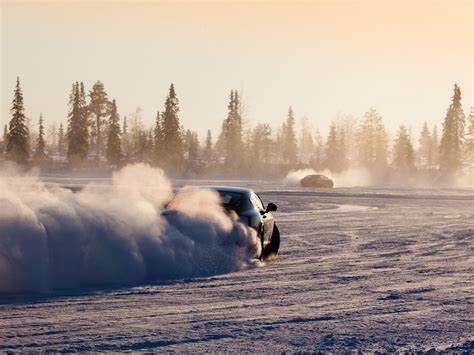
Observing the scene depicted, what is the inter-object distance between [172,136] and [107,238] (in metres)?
78.3

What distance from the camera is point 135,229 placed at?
11.7 metres

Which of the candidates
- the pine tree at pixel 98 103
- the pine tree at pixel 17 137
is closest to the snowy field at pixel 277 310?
the pine tree at pixel 17 137

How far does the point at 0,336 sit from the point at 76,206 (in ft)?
14.2

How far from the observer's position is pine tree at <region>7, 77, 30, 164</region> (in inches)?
3196

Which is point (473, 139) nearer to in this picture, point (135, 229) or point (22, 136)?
point (22, 136)

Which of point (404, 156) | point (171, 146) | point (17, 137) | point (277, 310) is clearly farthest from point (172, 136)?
point (277, 310)

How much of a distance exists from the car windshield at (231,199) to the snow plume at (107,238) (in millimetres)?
224

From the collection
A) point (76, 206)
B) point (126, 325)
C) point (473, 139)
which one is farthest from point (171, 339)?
point (473, 139)

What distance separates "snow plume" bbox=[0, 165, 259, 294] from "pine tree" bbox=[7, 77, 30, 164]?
7148 cm

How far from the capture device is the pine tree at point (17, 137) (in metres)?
81.2

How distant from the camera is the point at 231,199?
542 inches

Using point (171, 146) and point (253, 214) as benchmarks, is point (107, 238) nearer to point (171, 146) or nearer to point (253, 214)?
point (253, 214)

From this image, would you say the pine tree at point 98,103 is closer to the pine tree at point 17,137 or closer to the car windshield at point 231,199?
the pine tree at point 17,137

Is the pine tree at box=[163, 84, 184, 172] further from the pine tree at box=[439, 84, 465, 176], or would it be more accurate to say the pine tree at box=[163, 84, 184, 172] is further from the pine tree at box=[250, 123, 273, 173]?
the pine tree at box=[250, 123, 273, 173]
